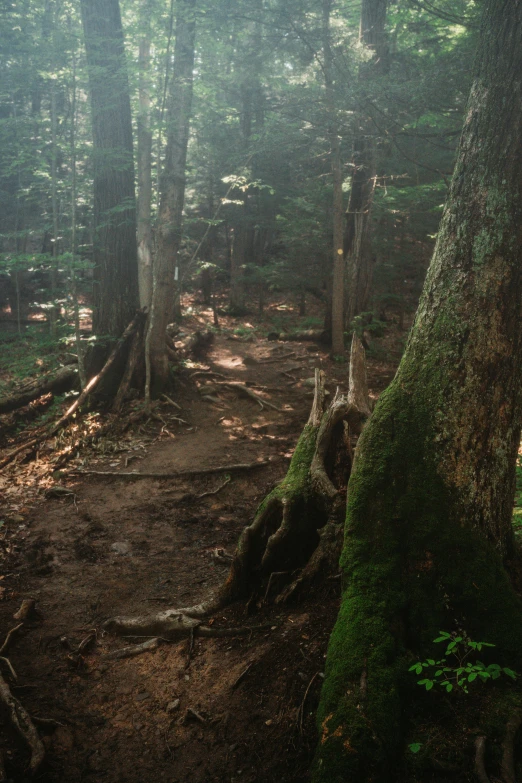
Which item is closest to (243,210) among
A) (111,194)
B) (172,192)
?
(172,192)

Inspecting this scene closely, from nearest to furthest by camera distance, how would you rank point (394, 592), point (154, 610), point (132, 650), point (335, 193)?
1. point (394, 592)
2. point (132, 650)
3. point (154, 610)
4. point (335, 193)

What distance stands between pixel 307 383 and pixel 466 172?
9296 millimetres

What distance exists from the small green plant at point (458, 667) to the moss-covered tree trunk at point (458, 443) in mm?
98

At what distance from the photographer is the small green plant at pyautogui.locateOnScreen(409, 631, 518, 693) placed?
3.07m

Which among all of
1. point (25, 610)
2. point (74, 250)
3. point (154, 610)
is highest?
point (74, 250)

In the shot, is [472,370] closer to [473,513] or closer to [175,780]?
[473,513]

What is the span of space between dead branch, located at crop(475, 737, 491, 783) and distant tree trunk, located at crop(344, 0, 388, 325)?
14.3m

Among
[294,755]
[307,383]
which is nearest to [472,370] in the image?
[294,755]

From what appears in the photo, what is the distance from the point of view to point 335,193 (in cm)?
1509

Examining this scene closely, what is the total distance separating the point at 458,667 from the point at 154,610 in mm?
3075

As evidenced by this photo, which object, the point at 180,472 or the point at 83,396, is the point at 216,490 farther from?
the point at 83,396

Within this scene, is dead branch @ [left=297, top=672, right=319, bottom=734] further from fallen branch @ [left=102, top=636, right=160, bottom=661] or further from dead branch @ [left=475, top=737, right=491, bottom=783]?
fallen branch @ [left=102, top=636, right=160, bottom=661]

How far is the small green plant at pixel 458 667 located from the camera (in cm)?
307

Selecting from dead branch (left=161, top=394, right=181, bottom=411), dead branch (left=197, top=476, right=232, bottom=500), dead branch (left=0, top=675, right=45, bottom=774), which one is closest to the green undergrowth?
dead branch (left=161, top=394, right=181, bottom=411)
